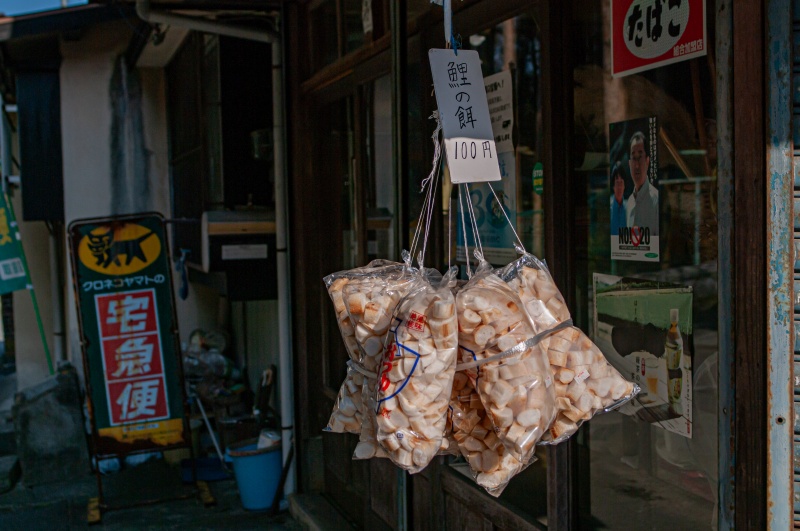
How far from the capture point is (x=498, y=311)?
80.4 inches

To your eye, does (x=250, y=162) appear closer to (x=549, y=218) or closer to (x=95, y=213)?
(x=95, y=213)

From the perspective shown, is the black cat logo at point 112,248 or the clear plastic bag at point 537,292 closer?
the clear plastic bag at point 537,292

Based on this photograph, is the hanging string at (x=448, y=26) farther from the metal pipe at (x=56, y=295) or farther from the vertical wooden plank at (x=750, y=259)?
the metal pipe at (x=56, y=295)

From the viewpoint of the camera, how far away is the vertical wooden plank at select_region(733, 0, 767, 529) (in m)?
2.42

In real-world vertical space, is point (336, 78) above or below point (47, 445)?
above

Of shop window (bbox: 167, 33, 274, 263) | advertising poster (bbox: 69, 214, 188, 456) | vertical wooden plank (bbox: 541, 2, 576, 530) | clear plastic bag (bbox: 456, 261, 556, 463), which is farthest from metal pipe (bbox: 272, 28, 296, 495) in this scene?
clear plastic bag (bbox: 456, 261, 556, 463)

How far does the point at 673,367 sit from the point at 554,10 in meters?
1.65

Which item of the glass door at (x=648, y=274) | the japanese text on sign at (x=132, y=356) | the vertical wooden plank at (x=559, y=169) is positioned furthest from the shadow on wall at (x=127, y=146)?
the glass door at (x=648, y=274)

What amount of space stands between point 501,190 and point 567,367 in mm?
2145

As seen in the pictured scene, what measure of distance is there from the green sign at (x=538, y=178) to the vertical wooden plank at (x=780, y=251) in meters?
1.48

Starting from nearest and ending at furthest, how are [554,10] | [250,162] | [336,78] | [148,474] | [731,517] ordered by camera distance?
1. [731,517]
2. [554,10]
3. [336,78]
4. [250,162]
5. [148,474]

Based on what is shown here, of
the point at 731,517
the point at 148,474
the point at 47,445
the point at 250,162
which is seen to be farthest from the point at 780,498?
the point at 47,445

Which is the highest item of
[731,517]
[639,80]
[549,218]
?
[639,80]

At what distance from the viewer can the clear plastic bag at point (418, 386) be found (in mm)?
1997
